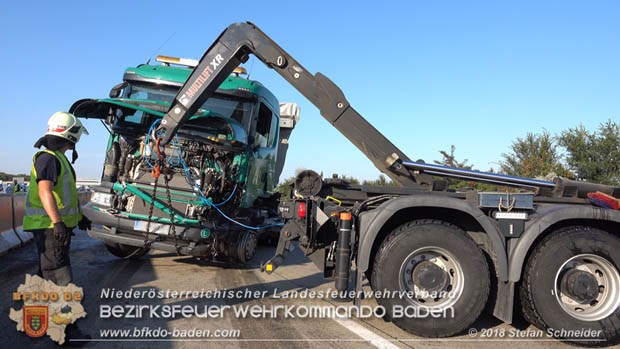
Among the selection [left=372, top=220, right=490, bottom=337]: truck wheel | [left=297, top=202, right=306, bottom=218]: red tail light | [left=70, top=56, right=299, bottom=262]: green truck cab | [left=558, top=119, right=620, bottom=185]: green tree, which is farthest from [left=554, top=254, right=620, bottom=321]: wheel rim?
[left=558, top=119, right=620, bottom=185]: green tree

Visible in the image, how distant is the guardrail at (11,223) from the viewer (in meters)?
8.05

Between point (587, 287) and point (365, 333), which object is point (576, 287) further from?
point (365, 333)

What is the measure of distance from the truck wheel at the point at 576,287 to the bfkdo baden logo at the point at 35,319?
4.61m

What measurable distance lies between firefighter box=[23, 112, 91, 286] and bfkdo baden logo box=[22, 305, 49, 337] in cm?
29

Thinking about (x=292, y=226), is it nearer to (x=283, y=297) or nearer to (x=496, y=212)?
(x=283, y=297)

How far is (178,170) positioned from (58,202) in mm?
2751

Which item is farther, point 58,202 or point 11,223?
point 11,223

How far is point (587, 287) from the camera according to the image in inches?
169

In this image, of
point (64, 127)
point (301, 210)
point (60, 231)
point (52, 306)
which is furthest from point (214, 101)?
point (52, 306)

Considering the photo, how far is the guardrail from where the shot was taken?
8.05 meters

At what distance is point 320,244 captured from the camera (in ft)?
16.0

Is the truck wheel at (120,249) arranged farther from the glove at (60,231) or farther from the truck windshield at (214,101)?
the glove at (60,231)

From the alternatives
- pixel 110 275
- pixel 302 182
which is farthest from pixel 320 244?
pixel 110 275

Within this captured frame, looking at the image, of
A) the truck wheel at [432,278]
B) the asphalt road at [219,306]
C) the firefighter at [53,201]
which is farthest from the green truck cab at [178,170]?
the truck wheel at [432,278]
